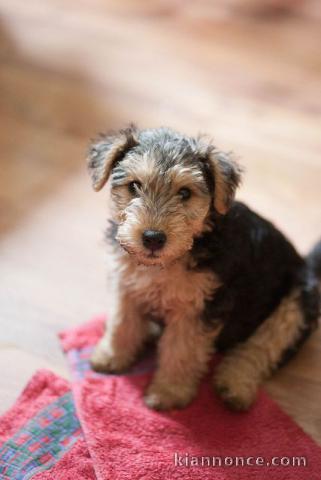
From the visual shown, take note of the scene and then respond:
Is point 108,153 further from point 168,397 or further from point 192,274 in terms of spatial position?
point 168,397

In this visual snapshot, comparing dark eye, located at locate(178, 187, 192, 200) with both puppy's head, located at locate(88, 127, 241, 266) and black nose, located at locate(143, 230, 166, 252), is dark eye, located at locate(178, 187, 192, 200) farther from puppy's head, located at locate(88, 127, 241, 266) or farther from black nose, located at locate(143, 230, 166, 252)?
black nose, located at locate(143, 230, 166, 252)

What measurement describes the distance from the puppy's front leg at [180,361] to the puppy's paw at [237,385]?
0.08 meters

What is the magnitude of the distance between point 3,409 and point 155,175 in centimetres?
107

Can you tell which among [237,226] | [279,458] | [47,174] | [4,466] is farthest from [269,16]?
[4,466]

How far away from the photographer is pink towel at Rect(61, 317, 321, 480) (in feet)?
6.59

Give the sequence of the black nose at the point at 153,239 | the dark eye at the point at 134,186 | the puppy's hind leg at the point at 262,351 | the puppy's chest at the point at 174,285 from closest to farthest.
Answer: the black nose at the point at 153,239, the dark eye at the point at 134,186, the puppy's chest at the point at 174,285, the puppy's hind leg at the point at 262,351

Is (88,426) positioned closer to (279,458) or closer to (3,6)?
(279,458)

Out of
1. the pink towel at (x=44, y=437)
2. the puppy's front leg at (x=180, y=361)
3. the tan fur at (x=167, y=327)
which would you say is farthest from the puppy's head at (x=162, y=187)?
the pink towel at (x=44, y=437)

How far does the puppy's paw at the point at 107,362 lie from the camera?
2.32 metres

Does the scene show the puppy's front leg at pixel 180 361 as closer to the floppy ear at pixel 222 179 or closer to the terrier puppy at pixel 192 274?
the terrier puppy at pixel 192 274

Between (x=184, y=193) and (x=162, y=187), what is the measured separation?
76 mm

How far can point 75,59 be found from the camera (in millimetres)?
4078

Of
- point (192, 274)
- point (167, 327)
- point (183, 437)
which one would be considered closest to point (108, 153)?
point (192, 274)

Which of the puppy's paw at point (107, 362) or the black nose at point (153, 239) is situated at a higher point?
the black nose at point (153, 239)
